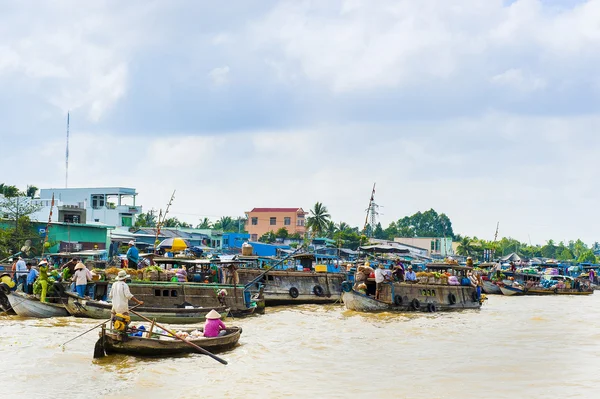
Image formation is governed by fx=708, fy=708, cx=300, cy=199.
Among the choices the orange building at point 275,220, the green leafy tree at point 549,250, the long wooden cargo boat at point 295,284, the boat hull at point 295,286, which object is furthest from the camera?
the green leafy tree at point 549,250

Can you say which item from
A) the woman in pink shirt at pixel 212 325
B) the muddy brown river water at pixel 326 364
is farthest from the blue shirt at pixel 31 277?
the woman in pink shirt at pixel 212 325

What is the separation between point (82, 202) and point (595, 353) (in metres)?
50.8

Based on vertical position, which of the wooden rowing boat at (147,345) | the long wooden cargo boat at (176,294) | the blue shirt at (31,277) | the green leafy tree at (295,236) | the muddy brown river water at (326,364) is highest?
the green leafy tree at (295,236)

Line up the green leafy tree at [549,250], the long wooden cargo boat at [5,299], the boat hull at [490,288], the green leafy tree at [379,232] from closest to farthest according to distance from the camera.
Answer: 1. the long wooden cargo boat at [5,299]
2. the boat hull at [490,288]
3. the green leafy tree at [379,232]
4. the green leafy tree at [549,250]

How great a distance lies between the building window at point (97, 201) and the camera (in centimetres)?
6341

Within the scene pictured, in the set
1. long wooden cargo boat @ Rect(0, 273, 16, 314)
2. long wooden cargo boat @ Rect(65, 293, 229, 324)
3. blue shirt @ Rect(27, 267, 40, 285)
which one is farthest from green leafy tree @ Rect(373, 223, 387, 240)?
long wooden cargo boat @ Rect(65, 293, 229, 324)

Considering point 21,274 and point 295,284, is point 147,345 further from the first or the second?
point 295,284

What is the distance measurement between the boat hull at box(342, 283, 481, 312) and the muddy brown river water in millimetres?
2597

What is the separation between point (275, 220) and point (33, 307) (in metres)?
71.6

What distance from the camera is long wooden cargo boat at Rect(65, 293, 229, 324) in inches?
837

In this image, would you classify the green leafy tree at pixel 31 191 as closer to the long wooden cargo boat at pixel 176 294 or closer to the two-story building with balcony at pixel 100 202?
the two-story building with balcony at pixel 100 202

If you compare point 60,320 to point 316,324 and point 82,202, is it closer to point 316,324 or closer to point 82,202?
point 316,324

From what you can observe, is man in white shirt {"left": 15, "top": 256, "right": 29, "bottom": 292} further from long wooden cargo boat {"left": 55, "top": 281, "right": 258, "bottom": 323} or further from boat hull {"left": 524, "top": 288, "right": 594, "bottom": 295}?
boat hull {"left": 524, "top": 288, "right": 594, "bottom": 295}

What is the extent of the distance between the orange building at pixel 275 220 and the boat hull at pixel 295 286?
191ft
